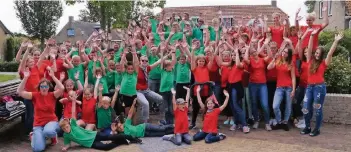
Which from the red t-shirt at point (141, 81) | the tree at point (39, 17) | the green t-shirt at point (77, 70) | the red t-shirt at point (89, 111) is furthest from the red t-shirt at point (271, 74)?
the tree at point (39, 17)

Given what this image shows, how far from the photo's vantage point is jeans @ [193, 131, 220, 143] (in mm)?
7809

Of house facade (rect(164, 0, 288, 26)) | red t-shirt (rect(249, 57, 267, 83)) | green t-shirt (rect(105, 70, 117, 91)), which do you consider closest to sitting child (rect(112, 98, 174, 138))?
green t-shirt (rect(105, 70, 117, 91))

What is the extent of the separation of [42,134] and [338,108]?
6329mm

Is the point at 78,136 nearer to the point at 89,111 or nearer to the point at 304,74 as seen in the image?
the point at 89,111

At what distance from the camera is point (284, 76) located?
28.1 ft

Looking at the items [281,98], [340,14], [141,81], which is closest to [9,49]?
[340,14]

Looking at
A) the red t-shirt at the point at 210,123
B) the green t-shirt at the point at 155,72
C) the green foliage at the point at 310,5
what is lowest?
the red t-shirt at the point at 210,123

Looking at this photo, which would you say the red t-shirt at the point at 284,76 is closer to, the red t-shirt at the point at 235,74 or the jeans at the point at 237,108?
the red t-shirt at the point at 235,74

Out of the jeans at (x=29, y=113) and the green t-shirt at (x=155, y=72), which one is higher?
the green t-shirt at (x=155, y=72)

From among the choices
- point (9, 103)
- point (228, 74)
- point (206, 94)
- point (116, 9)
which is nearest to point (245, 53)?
point (228, 74)

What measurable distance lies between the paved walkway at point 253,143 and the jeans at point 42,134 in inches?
9.3

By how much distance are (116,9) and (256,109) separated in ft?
64.4

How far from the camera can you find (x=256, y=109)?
8875 mm

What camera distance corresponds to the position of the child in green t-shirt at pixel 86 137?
7.58 m
